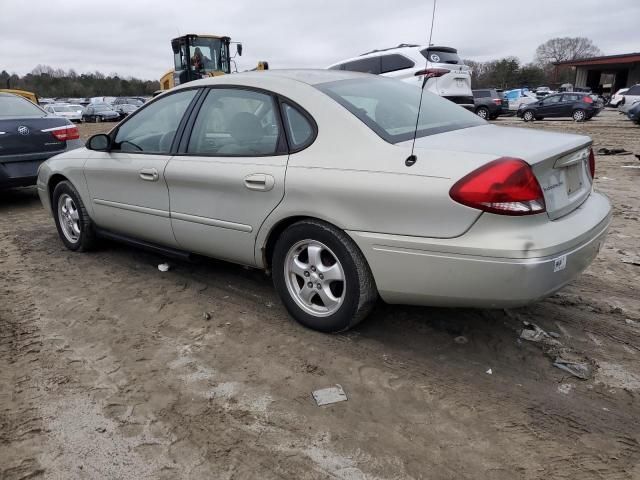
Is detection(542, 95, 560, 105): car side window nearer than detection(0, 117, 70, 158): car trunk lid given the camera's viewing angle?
No

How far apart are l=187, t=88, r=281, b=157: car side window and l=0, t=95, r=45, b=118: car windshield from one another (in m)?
4.59

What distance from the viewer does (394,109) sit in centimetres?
327

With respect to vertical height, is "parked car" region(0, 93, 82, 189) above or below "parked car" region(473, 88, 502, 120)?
below

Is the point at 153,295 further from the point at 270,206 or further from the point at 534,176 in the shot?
the point at 534,176

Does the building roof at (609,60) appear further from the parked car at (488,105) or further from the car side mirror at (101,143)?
the car side mirror at (101,143)

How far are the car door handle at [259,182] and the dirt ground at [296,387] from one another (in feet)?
2.93

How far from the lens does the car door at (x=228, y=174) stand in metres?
3.22


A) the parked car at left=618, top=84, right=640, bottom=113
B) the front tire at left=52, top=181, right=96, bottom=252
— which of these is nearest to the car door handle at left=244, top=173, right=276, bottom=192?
the front tire at left=52, top=181, right=96, bottom=252

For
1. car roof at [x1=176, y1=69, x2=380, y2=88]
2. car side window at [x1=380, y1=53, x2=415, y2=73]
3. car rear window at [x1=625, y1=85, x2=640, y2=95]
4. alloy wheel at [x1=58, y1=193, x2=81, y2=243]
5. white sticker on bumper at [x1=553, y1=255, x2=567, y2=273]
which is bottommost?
alloy wheel at [x1=58, y1=193, x2=81, y2=243]

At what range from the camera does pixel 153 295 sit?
3941 millimetres

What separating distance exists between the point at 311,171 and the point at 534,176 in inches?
46.0

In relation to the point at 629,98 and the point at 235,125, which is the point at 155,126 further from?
the point at 629,98

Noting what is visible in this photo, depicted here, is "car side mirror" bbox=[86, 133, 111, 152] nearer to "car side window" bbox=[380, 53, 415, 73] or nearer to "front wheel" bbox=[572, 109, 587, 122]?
"car side window" bbox=[380, 53, 415, 73]

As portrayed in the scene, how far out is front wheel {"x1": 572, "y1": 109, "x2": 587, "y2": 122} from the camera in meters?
22.8
